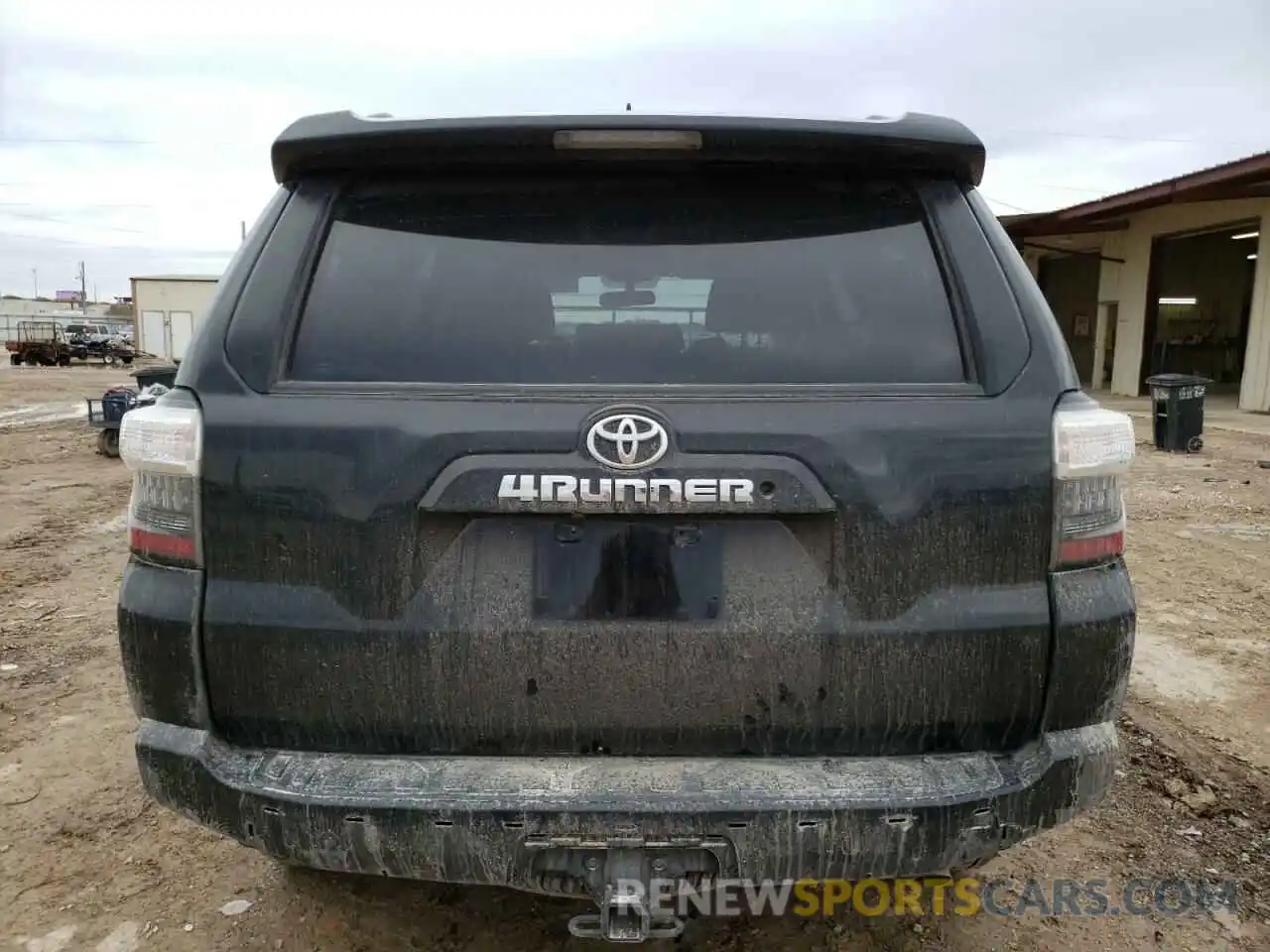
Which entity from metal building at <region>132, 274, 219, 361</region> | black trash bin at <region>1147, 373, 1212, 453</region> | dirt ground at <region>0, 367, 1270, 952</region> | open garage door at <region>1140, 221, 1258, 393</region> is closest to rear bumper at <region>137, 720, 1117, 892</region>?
dirt ground at <region>0, 367, 1270, 952</region>

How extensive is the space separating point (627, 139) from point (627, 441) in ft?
2.17

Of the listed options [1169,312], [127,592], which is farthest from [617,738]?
[1169,312]

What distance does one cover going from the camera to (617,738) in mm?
1771

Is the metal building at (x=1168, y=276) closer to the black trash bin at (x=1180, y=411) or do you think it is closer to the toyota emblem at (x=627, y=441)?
the black trash bin at (x=1180, y=411)

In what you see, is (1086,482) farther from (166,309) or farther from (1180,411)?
(166,309)

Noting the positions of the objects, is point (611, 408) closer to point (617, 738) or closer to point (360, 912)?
point (617, 738)

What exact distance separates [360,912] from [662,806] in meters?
1.34

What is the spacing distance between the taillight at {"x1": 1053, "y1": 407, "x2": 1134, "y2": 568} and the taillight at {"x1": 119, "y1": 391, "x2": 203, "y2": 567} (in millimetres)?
1681

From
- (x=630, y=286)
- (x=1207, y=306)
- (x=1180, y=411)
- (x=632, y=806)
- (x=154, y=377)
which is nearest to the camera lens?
(x=632, y=806)

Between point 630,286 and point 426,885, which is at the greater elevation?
point 630,286

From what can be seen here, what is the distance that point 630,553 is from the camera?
171 cm

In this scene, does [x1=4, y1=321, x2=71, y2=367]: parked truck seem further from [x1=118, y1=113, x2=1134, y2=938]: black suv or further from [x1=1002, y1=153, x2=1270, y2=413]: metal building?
[x1=118, y1=113, x2=1134, y2=938]: black suv

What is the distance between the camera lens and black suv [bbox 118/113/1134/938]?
1.68m

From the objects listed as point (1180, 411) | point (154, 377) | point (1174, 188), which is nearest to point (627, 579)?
point (154, 377)
